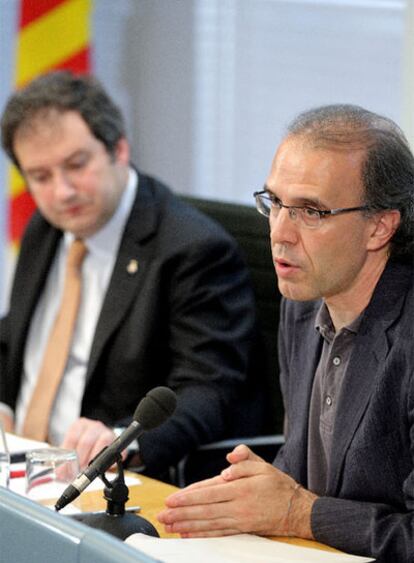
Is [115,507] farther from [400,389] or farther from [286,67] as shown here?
[286,67]

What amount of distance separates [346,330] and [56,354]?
1.47 m

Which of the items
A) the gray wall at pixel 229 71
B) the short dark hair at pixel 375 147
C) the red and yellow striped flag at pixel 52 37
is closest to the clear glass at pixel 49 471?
the short dark hair at pixel 375 147

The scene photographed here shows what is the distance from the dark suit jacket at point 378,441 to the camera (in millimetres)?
2316

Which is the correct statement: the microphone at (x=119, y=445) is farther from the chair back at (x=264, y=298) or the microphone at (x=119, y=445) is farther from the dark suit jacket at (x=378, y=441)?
the chair back at (x=264, y=298)

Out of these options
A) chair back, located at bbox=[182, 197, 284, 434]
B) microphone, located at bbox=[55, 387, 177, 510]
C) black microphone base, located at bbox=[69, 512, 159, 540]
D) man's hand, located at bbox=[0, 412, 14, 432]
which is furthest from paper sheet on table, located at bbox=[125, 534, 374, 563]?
man's hand, located at bbox=[0, 412, 14, 432]

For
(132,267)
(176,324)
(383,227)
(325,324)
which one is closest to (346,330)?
(325,324)

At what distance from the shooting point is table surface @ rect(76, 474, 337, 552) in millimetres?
2379

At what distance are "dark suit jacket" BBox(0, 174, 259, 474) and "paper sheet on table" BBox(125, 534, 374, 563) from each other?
117 cm

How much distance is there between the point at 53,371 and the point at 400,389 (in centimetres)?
Answer: 164

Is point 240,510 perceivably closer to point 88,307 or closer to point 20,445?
point 20,445

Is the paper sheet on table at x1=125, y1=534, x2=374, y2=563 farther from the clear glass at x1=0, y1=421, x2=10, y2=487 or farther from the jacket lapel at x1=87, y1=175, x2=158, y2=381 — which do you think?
the jacket lapel at x1=87, y1=175, x2=158, y2=381

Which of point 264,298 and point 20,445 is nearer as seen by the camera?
point 20,445

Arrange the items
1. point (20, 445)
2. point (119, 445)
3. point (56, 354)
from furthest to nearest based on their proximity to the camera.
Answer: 1. point (56, 354)
2. point (20, 445)
3. point (119, 445)

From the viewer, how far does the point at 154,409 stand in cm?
217
